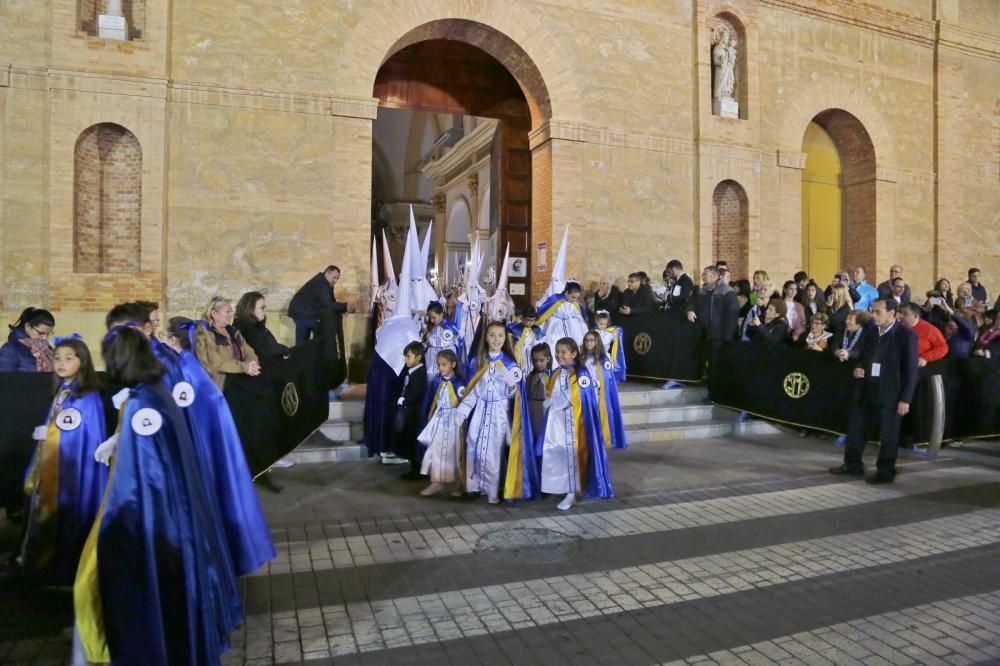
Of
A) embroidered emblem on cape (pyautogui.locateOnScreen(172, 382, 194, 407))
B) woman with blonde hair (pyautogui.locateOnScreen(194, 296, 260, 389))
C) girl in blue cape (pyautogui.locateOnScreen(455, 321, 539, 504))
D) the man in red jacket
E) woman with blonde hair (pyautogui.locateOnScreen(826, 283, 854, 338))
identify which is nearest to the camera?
embroidered emblem on cape (pyautogui.locateOnScreen(172, 382, 194, 407))

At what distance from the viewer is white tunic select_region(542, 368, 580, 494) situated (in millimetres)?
6777

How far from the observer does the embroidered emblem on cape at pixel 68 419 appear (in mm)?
4668

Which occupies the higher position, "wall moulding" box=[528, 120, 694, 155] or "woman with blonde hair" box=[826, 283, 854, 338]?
"wall moulding" box=[528, 120, 694, 155]

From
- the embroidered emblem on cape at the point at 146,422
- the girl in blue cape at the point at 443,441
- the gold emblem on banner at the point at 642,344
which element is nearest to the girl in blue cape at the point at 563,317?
the gold emblem on banner at the point at 642,344

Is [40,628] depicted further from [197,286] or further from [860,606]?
[197,286]

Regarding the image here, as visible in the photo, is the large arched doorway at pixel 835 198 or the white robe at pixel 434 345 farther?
the large arched doorway at pixel 835 198

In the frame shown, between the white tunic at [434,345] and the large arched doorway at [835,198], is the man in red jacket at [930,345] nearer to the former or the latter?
the white tunic at [434,345]

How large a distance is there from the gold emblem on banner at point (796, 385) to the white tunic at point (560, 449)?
4.84 meters

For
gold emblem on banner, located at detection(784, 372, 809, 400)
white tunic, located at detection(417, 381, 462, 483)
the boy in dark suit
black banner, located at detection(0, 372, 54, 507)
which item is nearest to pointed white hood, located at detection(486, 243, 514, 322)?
the boy in dark suit

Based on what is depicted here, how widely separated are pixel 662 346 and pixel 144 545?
9936mm

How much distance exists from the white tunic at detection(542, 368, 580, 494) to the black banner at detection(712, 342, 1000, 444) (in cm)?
456

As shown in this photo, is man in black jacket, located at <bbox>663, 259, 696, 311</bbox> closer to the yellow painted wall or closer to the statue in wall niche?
the statue in wall niche

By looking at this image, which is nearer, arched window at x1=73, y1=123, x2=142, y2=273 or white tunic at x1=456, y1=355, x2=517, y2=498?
white tunic at x1=456, y1=355, x2=517, y2=498

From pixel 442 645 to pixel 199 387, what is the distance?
6.54 feet
